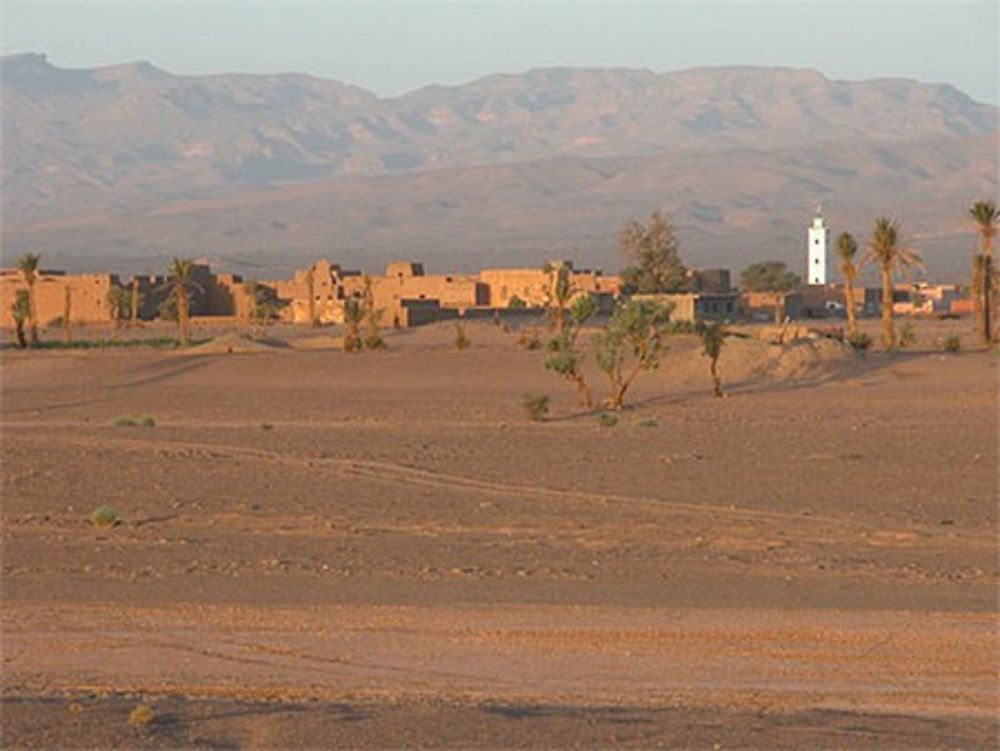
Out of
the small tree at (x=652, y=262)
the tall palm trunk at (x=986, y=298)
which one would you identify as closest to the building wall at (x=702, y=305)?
the small tree at (x=652, y=262)

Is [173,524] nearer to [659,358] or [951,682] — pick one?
[951,682]

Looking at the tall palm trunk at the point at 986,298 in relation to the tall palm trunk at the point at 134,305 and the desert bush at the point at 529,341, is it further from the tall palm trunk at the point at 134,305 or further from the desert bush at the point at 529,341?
the tall palm trunk at the point at 134,305

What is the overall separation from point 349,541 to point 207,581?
2.74 metres

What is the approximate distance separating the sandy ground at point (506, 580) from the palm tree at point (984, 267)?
15.0 m

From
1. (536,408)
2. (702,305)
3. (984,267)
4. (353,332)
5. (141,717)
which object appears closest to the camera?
(141,717)

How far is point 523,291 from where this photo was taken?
76688 millimetres

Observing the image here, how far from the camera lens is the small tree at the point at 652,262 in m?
74.5

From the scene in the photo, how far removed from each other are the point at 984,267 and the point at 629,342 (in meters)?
14.5

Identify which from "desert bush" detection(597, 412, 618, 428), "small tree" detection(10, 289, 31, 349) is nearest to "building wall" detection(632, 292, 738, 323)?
"small tree" detection(10, 289, 31, 349)

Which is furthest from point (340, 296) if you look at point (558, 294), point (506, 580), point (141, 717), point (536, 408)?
point (141, 717)

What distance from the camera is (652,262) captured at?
76750mm

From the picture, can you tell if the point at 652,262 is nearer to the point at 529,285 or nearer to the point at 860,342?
the point at 529,285

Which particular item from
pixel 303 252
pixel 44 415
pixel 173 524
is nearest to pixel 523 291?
pixel 44 415

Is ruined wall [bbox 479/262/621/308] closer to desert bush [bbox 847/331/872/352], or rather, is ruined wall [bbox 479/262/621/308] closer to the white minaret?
desert bush [bbox 847/331/872/352]
